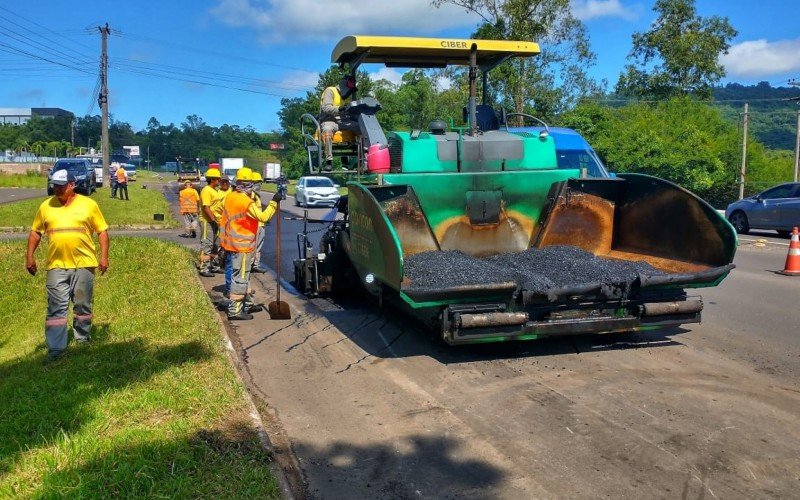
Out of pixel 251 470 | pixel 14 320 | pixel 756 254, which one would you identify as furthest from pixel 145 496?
pixel 756 254

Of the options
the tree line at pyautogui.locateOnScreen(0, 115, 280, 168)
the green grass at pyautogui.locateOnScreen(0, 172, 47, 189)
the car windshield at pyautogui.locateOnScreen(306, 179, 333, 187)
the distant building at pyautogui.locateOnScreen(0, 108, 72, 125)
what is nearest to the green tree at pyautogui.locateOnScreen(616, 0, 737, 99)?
the car windshield at pyautogui.locateOnScreen(306, 179, 333, 187)

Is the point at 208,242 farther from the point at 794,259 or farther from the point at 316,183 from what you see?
the point at 316,183

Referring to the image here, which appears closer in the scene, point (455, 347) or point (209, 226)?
point (455, 347)

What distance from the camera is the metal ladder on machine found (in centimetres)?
922

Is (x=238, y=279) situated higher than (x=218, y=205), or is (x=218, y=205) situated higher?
(x=218, y=205)

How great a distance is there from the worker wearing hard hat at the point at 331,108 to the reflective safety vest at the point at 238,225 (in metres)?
1.22

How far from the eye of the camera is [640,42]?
137 feet

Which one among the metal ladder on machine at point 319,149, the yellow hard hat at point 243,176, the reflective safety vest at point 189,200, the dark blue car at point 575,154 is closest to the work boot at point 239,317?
the yellow hard hat at point 243,176

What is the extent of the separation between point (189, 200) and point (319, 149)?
7.96m

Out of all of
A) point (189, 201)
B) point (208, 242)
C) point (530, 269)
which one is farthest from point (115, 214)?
point (530, 269)

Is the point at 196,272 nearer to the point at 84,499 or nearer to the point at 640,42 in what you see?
the point at 84,499

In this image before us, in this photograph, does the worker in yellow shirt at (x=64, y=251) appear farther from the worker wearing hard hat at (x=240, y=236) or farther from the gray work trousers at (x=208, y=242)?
the gray work trousers at (x=208, y=242)

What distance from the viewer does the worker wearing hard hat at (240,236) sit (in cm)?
865

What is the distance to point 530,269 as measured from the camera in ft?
23.6
